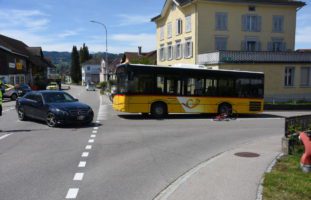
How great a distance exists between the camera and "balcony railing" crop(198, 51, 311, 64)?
32.7 meters

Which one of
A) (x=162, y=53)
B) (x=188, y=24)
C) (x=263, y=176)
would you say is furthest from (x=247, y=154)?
(x=162, y=53)

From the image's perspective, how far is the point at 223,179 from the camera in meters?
7.54

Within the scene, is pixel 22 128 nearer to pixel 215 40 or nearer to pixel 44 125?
pixel 44 125

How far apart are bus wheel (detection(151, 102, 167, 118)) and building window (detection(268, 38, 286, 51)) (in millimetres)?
24981

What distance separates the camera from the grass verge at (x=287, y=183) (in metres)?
6.39

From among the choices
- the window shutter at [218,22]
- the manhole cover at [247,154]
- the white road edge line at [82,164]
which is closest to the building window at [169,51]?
the window shutter at [218,22]

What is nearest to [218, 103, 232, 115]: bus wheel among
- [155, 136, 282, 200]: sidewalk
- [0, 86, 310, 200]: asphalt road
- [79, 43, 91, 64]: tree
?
[0, 86, 310, 200]: asphalt road

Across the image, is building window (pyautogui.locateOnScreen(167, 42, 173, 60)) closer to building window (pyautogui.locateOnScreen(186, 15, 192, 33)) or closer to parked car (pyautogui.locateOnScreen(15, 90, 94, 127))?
building window (pyautogui.locateOnScreen(186, 15, 192, 33))

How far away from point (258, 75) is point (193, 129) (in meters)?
8.68

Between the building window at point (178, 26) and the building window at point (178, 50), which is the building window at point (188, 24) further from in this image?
the building window at point (178, 50)

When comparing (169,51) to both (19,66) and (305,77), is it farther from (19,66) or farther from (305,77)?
(19,66)

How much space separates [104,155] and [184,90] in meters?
11.4

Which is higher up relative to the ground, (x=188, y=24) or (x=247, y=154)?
(x=188, y=24)

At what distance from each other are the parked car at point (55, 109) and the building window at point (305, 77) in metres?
25.8
